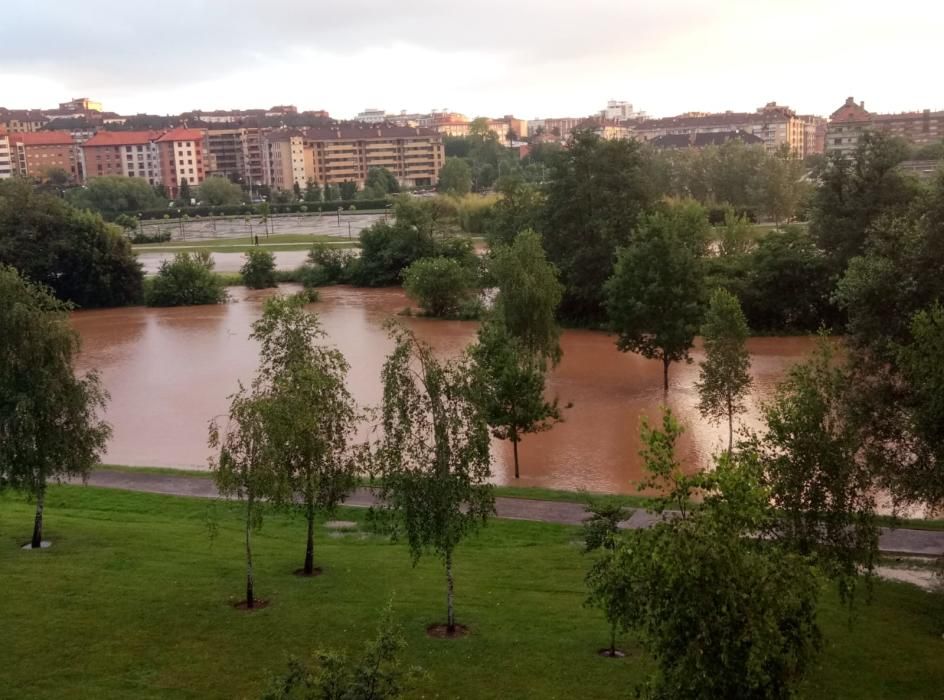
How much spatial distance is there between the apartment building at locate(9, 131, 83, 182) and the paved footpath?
151m

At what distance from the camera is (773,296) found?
45.5 metres

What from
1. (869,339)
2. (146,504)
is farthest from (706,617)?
(146,504)

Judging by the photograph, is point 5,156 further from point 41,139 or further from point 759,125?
point 759,125

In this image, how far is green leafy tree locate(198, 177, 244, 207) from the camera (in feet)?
430

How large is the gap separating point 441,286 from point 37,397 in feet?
115

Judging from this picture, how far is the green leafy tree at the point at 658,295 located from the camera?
32906mm

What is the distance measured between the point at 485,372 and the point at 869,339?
1136 cm

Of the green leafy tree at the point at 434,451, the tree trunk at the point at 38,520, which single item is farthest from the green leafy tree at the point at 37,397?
the green leafy tree at the point at 434,451

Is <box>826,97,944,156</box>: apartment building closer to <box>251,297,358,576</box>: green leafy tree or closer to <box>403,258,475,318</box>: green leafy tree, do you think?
<box>403,258,475,318</box>: green leafy tree

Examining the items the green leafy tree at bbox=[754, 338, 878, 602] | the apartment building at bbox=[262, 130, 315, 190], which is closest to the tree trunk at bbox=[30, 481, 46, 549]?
the green leafy tree at bbox=[754, 338, 878, 602]

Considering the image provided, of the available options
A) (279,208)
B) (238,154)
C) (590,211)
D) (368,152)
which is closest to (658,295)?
(590,211)

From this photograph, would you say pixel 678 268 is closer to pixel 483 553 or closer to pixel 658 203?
pixel 658 203

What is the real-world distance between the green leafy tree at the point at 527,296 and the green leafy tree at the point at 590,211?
14.2 m

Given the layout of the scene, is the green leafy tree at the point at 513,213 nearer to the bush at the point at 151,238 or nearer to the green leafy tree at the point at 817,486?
the green leafy tree at the point at 817,486
